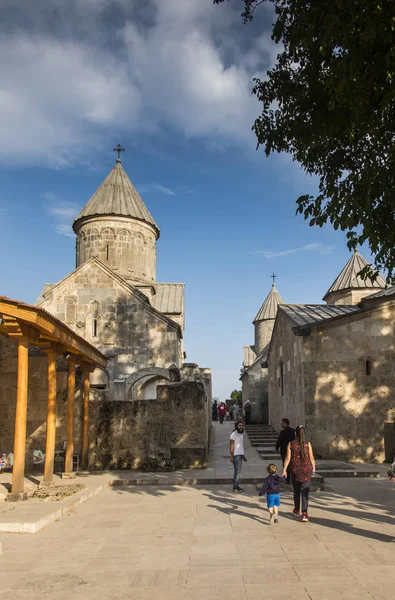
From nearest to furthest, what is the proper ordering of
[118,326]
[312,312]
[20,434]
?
[20,434]
[312,312]
[118,326]

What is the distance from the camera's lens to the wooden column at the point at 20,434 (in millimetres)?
9227

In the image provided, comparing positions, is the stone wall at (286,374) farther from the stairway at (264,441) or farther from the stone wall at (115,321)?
the stone wall at (115,321)

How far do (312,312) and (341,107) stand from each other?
11349 millimetres

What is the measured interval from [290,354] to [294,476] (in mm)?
10524

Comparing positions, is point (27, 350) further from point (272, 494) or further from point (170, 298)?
point (170, 298)

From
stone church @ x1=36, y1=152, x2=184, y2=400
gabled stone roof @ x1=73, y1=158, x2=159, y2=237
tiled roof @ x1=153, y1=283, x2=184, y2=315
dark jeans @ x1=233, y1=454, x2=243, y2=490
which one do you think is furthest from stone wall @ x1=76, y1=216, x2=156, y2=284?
dark jeans @ x1=233, y1=454, x2=243, y2=490

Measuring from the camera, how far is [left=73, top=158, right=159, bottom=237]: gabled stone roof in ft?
96.0

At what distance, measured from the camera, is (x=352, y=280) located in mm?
32281

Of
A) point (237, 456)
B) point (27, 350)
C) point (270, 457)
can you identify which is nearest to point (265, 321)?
point (270, 457)

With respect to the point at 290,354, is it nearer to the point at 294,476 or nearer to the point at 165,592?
the point at 294,476

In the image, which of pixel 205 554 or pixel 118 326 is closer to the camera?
pixel 205 554

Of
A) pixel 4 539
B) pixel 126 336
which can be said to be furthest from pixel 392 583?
pixel 126 336

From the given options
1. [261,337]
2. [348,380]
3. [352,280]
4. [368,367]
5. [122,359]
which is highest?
[352,280]

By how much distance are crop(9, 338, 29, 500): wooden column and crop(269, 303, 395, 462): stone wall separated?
921cm
